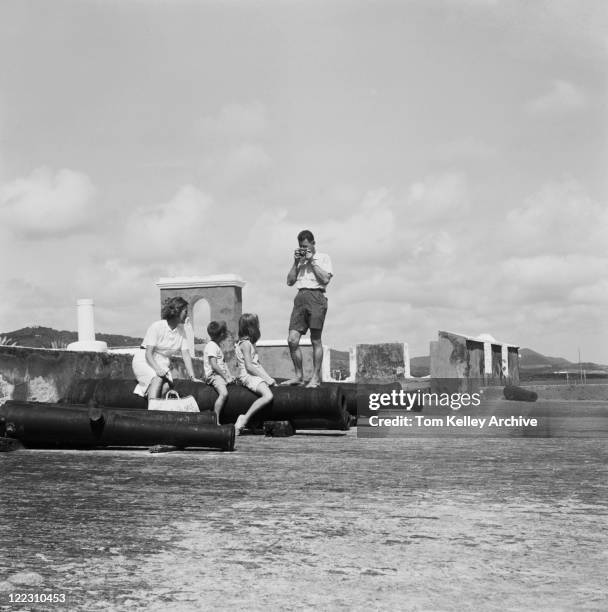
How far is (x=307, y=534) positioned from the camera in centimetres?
327

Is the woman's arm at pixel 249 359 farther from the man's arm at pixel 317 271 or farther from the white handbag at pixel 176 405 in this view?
the man's arm at pixel 317 271

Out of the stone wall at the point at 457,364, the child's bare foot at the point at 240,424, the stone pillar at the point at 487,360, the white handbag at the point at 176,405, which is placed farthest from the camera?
the stone pillar at the point at 487,360

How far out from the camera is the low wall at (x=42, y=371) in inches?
353

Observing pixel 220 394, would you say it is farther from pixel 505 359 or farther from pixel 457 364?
pixel 505 359

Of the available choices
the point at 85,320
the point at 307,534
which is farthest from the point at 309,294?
the point at 307,534

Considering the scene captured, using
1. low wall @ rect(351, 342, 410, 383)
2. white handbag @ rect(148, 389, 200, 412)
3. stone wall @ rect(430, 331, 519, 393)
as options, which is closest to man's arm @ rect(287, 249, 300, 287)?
white handbag @ rect(148, 389, 200, 412)

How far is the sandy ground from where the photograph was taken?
250cm

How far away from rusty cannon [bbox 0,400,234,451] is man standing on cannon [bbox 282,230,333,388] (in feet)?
9.98

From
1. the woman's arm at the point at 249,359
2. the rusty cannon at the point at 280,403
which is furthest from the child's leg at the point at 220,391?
the woman's arm at the point at 249,359

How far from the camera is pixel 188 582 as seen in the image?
2609 millimetres

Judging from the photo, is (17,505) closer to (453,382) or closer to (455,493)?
(455,493)

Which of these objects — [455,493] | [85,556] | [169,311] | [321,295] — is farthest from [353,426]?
[85,556]

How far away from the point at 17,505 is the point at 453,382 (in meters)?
14.1

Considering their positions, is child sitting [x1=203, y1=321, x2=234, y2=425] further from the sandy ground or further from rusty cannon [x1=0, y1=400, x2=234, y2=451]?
the sandy ground
